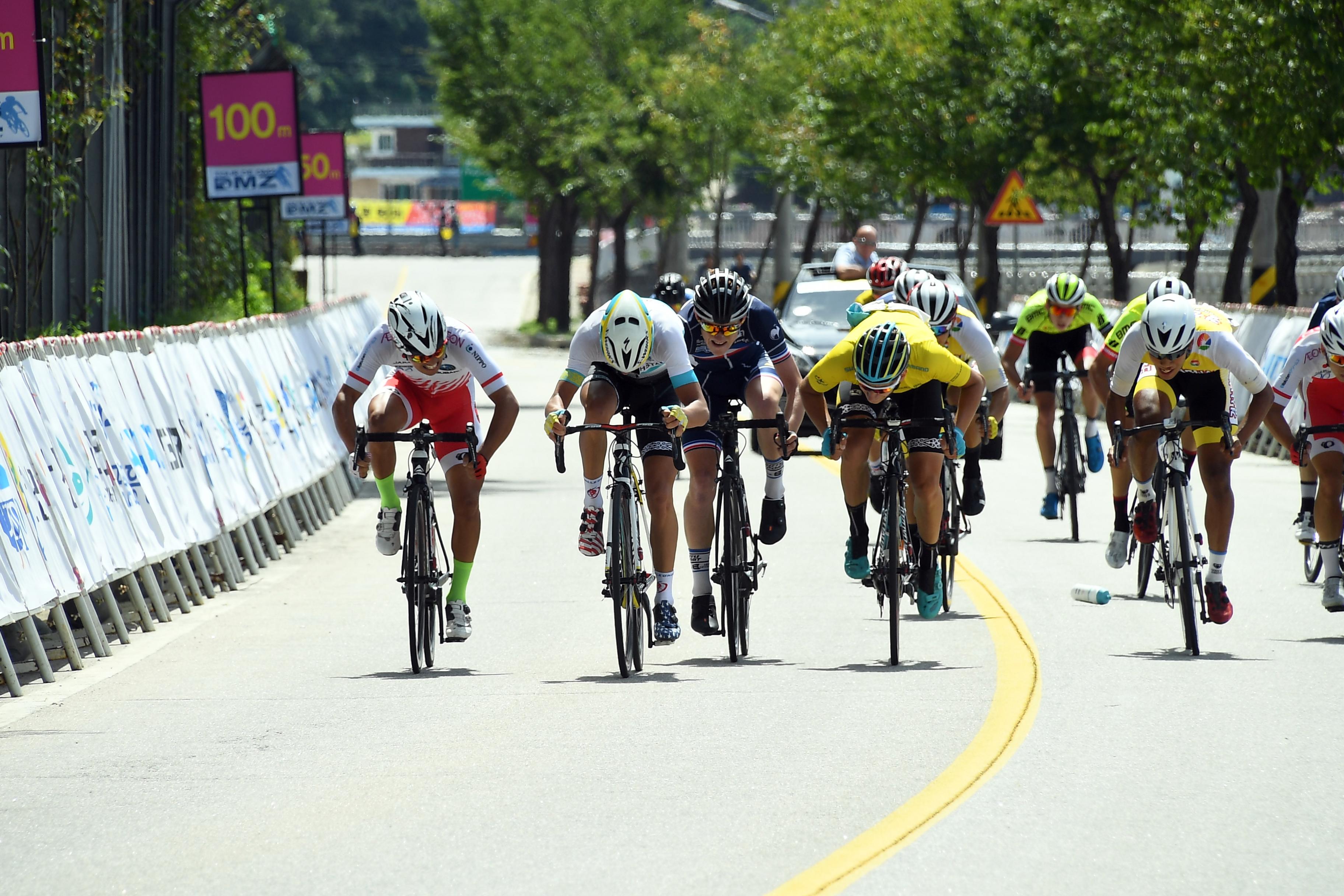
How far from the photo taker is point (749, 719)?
8.38 meters

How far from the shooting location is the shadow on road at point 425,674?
975 centimetres

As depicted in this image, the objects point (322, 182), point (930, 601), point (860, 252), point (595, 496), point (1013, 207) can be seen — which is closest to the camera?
point (595, 496)

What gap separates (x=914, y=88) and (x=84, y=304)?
23283mm

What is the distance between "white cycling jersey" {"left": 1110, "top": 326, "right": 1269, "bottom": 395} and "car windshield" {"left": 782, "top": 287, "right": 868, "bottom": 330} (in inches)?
510

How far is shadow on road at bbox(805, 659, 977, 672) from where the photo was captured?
9641 millimetres

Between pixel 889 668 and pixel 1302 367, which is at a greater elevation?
pixel 1302 367

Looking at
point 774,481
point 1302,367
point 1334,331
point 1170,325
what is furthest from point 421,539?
point 1302,367

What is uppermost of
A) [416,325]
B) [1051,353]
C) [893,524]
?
[416,325]

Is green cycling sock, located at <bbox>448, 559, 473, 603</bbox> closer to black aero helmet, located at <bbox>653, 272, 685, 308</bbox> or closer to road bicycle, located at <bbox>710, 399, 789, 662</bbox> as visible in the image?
road bicycle, located at <bbox>710, 399, 789, 662</bbox>

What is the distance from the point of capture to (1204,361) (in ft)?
34.7

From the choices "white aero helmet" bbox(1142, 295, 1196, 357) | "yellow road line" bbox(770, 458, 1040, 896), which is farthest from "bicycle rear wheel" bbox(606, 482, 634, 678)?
"white aero helmet" bbox(1142, 295, 1196, 357)

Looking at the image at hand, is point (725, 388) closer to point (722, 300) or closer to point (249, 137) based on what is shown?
point (722, 300)

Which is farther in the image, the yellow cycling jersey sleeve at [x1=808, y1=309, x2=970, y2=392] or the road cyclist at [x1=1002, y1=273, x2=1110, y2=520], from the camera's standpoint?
the road cyclist at [x1=1002, y1=273, x2=1110, y2=520]

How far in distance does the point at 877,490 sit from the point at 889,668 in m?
2.27
